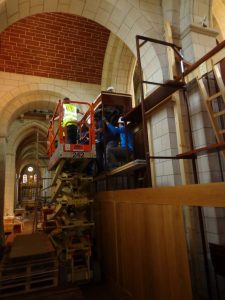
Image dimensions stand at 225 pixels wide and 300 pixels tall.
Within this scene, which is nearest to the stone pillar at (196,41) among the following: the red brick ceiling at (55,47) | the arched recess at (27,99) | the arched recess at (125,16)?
the arched recess at (125,16)

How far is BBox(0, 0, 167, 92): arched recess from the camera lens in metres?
4.54

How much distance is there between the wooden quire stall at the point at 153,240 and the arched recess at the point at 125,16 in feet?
8.28

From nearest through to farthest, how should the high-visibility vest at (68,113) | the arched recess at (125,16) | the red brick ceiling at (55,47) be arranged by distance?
the arched recess at (125,16) < the high-visibility vest at (68,113) < the red brick ceiling at (55,47)

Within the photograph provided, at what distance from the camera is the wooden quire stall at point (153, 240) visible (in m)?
2.40

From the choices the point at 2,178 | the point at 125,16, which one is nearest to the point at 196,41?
the point at 125,16

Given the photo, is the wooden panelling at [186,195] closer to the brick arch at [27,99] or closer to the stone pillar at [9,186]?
the brick arch at [27,99]

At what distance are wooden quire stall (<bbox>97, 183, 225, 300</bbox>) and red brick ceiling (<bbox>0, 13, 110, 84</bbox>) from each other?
17.1 ft

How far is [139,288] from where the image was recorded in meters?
3.33

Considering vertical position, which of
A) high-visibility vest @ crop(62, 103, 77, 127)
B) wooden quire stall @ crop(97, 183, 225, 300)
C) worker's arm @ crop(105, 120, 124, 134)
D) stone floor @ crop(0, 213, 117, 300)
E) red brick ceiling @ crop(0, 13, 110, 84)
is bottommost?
stone floor @ crop(0, 213, 117, 300)

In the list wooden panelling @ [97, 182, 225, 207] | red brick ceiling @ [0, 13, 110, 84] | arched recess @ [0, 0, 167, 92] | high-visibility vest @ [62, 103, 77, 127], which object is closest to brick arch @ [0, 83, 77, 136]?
red brick ceiling @ [0, 13, 110, 84]

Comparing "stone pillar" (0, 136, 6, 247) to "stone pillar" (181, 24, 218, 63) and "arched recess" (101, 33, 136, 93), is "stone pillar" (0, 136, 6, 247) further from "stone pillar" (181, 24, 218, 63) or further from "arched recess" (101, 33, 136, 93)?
"stone pillar" (181, 24, 218, 63)

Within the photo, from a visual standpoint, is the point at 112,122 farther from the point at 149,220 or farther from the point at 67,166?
the point at 149,220

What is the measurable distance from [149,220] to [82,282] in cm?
290

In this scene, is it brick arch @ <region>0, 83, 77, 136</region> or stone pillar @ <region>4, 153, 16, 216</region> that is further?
stone pillar @ <region>4, 153, 16, 216</region>
